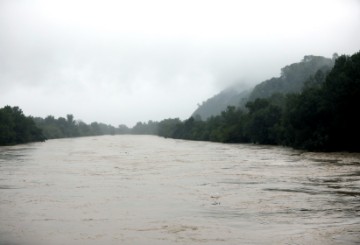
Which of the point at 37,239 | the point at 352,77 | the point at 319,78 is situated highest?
the point at 319,78

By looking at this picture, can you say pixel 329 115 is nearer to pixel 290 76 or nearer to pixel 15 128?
pixel 15 128

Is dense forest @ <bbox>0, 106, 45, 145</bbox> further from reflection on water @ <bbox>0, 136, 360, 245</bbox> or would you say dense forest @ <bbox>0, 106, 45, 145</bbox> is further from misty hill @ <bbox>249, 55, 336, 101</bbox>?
misty hill @ <bbox>249, 55, 336, 101</bbox>

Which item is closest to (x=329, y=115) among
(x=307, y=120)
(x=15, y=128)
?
(x=307, y=120)

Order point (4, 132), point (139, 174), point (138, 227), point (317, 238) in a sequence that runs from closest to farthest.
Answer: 1. point (317, 238)
2. point (138, 227)
3. point (139, 174)
4. point (4, 132)

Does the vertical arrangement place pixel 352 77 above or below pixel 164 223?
above

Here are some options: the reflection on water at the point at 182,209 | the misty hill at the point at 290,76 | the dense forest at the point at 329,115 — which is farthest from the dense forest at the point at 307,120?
the misty hill at the point at 290,76

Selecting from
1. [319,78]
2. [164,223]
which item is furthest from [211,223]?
[319,78]

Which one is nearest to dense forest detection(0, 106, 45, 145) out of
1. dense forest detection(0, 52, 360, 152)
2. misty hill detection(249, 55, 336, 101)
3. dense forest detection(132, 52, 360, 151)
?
dense forest detection(0, 52, 360, 152)

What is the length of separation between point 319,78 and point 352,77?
4451 cm

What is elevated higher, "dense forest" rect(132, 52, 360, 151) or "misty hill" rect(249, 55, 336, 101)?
"misty hill" rect(249, 55, 336, 101)

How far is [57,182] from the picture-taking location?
79.2 feet

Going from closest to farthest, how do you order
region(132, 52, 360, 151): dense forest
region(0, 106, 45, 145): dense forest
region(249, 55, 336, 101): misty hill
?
region(132, 52, 360, 151): dense forest, region(0, 106, 45, 145): dense forest, region(249, 55, 336, 101): misty hill

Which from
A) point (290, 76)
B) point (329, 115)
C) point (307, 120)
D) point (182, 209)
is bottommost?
point (182, 209)

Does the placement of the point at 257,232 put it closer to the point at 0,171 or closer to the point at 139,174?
the point at 139,174
